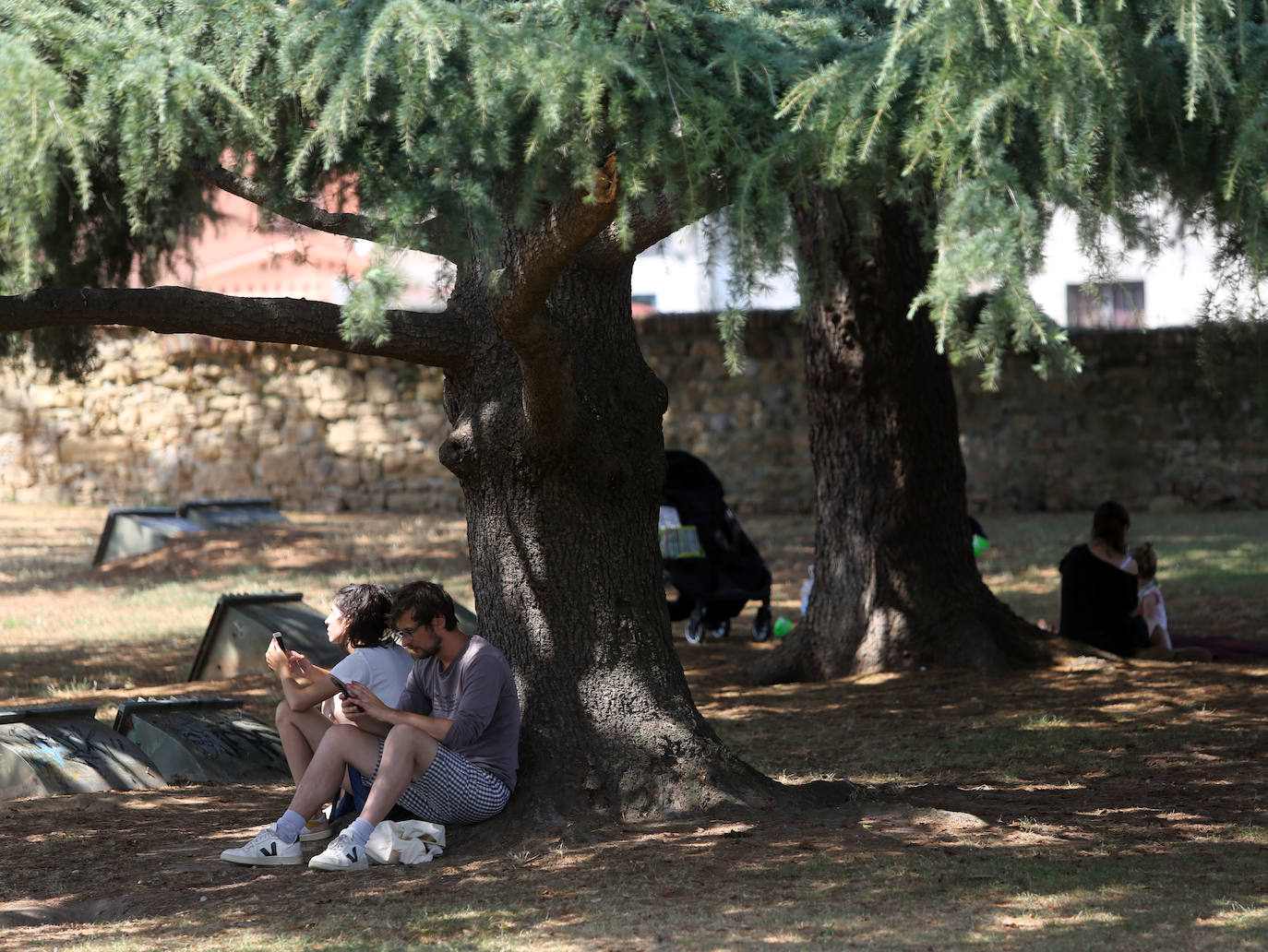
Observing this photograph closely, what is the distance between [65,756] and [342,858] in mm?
1811

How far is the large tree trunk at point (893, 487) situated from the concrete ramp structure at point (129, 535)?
688 centimetres

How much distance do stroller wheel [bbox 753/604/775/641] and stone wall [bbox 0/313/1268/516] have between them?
18.2 feet

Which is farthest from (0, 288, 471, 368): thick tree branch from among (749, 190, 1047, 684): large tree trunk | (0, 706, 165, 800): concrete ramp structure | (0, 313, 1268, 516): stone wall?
(0, 313, 1268, 516): stone wall

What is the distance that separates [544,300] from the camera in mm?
3930

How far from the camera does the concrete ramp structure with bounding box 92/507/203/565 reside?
39.9 feet

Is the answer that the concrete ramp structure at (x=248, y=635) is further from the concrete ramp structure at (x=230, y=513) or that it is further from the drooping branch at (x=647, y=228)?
the concrete ramp structure at (x=230, y=513)

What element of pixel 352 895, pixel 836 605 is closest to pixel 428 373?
pixel 836 605

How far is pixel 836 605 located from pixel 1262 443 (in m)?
8.99

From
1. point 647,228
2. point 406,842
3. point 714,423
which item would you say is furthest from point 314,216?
point 714,423

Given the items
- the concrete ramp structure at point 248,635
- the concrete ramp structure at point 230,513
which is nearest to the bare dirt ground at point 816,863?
the concrete ramp structure at point 248,635

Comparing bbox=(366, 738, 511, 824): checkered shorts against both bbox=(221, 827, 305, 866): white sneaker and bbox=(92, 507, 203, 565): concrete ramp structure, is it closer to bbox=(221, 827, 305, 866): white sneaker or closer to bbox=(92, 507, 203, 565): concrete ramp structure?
bbox=(221, 827, 305, 866): white sneaker

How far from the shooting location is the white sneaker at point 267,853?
13.6 feet

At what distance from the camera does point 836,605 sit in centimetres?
741

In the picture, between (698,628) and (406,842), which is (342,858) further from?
(698,628)
